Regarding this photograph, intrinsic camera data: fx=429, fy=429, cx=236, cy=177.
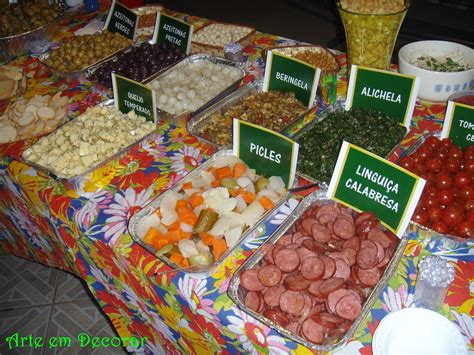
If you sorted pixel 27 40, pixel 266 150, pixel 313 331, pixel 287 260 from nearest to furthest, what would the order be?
pixel 313 331 → pixel 287 260 → pixel 266 150 → pixel 27 40

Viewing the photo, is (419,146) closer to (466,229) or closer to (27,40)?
(466,229)

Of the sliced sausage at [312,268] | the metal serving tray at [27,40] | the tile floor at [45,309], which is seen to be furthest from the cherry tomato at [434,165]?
the metal serving tray at [27,40]

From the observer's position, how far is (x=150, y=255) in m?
1.27

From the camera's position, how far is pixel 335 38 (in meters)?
4.47

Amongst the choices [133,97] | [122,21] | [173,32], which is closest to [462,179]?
[133,97]

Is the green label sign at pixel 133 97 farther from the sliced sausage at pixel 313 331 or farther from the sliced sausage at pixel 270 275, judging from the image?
the sliced sausage at pixel 313 331

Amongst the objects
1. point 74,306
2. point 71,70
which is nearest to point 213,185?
point 71,70

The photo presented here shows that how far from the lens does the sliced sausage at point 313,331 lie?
3.15ft

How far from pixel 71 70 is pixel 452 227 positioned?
1.80m

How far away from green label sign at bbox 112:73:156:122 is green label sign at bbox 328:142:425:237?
77 cm

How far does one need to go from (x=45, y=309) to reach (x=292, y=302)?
1.89 meters

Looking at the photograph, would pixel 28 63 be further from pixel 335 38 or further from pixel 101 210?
pixel 335 38

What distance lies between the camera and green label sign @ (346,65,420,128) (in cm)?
146

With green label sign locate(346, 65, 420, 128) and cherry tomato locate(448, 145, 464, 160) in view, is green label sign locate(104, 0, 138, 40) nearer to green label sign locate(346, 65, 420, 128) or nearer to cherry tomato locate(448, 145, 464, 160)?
green label sign locate(346, 65, 420, 128)
